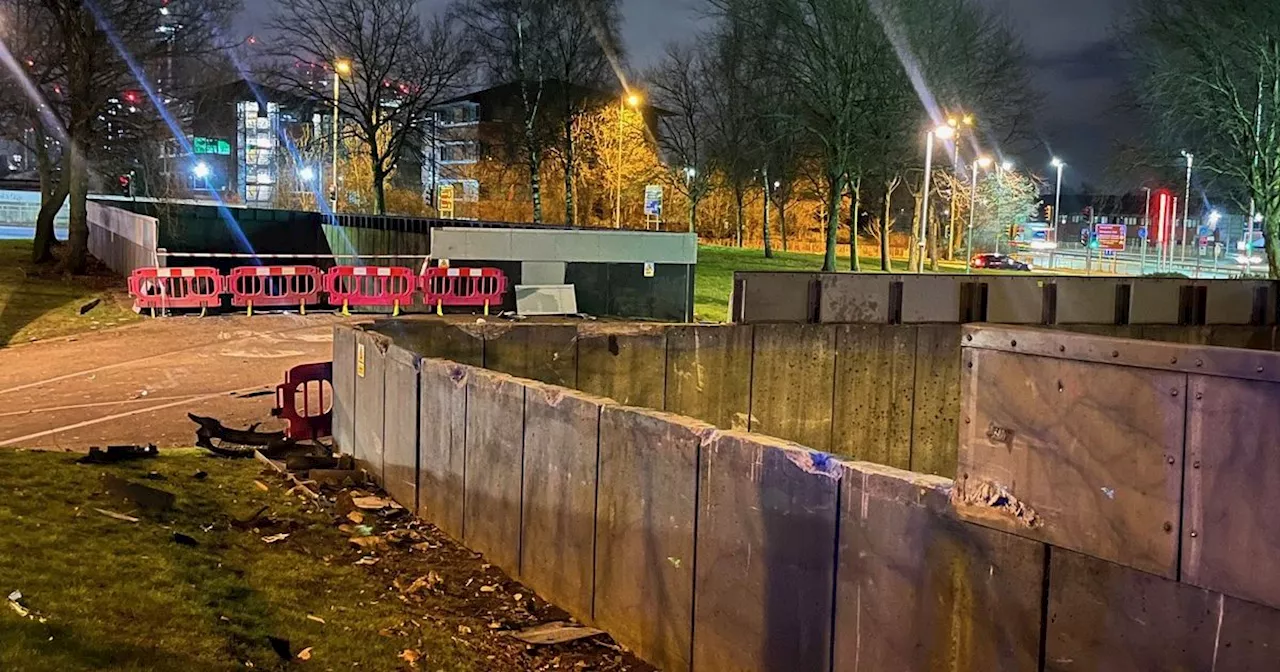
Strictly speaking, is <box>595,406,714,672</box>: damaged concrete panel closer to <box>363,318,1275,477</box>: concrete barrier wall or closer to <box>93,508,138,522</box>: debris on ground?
<box>93,508,138,522</box>: debris on ground

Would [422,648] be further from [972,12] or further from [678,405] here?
[972,12]

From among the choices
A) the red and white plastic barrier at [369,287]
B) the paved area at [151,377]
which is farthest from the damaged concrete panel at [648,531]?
the red and white plastic barrier at [369,287]

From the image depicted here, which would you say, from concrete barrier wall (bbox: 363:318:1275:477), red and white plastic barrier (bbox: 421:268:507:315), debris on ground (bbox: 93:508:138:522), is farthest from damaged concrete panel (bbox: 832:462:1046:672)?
red and white plastic barrier (bbox: 421:268:507:315)

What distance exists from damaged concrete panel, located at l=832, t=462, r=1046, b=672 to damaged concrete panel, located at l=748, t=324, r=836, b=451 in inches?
400

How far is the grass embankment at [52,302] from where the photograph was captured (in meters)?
21.1

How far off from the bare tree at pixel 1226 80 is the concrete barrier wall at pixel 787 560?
36730 millimetres

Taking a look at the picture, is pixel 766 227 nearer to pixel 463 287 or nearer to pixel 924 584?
pixel 463 287

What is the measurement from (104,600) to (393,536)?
2681 millimetres

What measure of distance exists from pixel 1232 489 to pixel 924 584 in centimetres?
139

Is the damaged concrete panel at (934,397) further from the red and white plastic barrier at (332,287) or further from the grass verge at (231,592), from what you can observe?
the red and white plastic barrier at (332,287)

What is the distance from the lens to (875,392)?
16.3 meters

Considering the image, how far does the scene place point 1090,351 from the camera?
4363 millimetres

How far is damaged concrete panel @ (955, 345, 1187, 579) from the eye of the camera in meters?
4.12

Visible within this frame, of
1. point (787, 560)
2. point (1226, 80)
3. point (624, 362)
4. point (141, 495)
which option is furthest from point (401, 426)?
point (1226, 80)
